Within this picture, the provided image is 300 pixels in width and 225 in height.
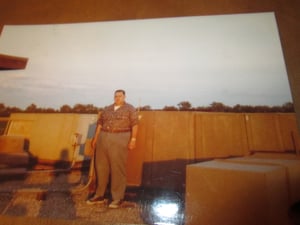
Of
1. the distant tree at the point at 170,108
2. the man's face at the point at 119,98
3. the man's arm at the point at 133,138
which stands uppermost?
the man's face at the point at 119,98

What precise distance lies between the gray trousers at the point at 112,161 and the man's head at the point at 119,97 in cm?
14

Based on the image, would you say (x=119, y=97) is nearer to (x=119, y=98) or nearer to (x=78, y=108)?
(x=119, y=98)

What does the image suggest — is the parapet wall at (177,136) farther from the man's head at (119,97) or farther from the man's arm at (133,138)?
the man's head at (119,97)

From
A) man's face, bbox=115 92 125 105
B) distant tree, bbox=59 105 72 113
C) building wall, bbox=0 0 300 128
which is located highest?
building wall, bbox=0 0 300 128

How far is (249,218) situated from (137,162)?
1.39 ft

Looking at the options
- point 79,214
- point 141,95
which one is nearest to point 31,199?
point 79,214

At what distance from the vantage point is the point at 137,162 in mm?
826

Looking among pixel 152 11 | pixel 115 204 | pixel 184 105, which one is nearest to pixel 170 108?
pixel 184 105

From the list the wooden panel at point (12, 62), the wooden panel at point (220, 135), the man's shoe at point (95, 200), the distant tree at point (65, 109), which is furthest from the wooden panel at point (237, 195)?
Result: the wooden panel at point (12, 62)

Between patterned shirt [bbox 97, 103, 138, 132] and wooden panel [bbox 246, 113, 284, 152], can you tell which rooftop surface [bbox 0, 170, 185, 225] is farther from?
wooden panel [bbox 246, 113, 284, 152]

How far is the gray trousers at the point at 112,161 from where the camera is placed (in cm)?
80

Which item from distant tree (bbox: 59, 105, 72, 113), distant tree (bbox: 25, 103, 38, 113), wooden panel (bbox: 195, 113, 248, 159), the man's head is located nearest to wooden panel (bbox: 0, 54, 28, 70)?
distant tree (bbox: 25, 103, 38, 113)

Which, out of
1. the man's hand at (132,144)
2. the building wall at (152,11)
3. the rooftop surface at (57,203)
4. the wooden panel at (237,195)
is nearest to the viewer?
the wooden panel at (237,195)

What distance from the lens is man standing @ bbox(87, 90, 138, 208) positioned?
0.80 meters
